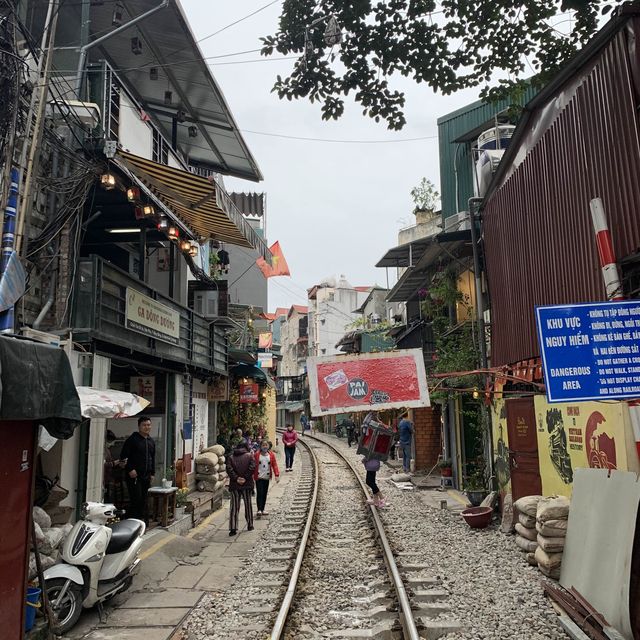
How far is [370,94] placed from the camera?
7.52m

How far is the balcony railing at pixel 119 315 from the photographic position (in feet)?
28.9

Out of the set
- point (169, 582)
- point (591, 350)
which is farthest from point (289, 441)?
point (591, 350)

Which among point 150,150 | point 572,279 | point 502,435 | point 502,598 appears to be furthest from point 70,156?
point 502,435

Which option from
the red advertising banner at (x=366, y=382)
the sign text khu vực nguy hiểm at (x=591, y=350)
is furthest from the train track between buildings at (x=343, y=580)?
the sign text khu vực nguy hiểm at (x=591, y=350)

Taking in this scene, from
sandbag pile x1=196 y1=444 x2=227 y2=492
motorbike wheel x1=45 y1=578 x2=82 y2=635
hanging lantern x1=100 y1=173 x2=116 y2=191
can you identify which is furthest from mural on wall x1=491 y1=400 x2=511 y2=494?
hanging lantern x1=100 y1=173 x2=116 y2=191

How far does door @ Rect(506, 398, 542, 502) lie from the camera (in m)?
9.61

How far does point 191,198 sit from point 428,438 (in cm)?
1320

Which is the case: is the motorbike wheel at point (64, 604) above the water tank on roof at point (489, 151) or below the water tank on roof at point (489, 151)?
below

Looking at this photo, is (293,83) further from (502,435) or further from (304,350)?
(304,350)

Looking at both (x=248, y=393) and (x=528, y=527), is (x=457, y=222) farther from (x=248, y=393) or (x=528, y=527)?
(x=528, y=527)

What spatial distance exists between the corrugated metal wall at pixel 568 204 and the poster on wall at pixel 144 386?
8133 millimetres

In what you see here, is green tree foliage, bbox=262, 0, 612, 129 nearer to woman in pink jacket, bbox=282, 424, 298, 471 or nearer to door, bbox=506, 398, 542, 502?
door, bbox=506, 398, 542, 502

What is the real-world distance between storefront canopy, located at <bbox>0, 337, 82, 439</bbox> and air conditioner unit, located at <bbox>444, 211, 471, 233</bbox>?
567 inches

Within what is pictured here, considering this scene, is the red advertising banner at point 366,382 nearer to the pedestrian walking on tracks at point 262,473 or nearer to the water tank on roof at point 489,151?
the pedestrian walking on tracks at point 262,473
